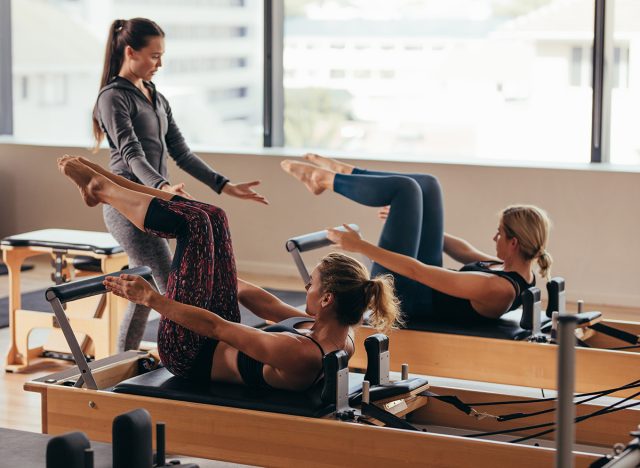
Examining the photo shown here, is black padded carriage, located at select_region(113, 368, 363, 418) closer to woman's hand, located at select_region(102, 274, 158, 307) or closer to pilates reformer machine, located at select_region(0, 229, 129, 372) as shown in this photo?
woman's hand, located at select_region(102, 274, 158, 307)

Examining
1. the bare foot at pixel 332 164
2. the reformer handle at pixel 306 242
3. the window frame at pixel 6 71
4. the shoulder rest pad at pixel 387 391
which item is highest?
the window frame at pixel 6 71

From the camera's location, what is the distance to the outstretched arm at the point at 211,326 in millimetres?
2369

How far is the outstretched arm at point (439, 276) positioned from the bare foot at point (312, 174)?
1.21 ft

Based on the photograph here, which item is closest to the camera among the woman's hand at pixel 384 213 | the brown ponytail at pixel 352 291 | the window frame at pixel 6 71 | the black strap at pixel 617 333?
the brown ponytail at pixel 352 291

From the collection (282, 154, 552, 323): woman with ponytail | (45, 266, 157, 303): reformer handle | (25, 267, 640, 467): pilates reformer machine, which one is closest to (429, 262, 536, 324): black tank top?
(282, 154, 552, 323): woman with ponytail

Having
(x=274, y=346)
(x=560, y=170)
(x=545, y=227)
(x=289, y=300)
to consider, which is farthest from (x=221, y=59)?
(x=274, y=346)

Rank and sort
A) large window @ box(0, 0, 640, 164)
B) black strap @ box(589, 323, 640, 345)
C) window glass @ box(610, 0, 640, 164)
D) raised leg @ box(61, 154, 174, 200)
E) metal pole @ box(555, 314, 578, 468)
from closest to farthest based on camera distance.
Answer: metal pole @ box(555, 314, 578, 468)
raised leg @ box(61, 154, 174, 200)
black strap @ box(589, 323, 640, 345)
window glass @ box(610, 0, 640, 164)
large window @ box(0, 0, 640, 164)

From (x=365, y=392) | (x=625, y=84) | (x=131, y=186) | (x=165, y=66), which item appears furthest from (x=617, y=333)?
(x=165, y=66)

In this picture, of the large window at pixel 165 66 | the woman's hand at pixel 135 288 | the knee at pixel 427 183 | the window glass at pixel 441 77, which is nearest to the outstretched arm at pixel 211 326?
the woman's hand at pixel 135 288

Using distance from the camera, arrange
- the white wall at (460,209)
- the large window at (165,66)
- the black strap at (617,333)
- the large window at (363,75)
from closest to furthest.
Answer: the black strap at (617,333)
the white wall at (460,209)
the large window at (363,75)
the large window at (165,66)

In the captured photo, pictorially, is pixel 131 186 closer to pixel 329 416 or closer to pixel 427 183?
pixel 329 416

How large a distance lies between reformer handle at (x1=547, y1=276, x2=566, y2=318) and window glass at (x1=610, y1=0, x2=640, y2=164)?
6.77ft

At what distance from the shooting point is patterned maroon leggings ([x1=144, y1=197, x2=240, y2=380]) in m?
2.53

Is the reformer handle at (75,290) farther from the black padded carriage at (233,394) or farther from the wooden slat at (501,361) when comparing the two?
the wooden slat at (501,361)
